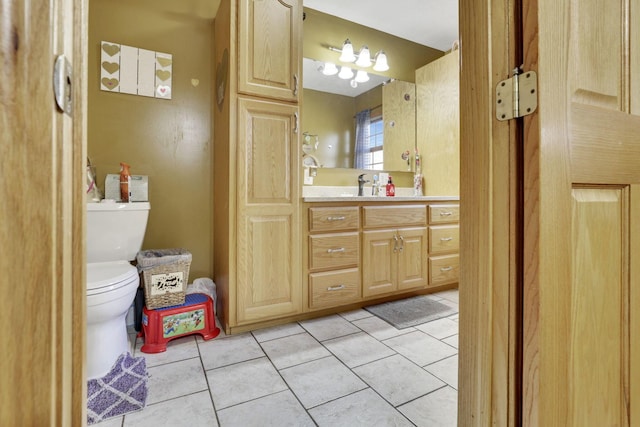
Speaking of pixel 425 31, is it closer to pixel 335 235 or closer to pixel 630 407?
pixel 335 235

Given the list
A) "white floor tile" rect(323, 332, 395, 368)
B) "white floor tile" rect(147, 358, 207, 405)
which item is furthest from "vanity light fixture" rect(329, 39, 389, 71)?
"white floor tile" rect(147, 358, 207, 405)

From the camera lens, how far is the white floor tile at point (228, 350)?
1.54 metres

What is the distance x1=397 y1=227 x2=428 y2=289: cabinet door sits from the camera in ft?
7.58

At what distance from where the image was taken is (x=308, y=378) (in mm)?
1394

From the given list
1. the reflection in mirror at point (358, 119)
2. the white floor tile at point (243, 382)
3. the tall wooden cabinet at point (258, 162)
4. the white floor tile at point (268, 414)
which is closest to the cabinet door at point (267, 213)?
the tall wooden cabinet at point (258, 162)

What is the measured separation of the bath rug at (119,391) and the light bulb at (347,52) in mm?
2675

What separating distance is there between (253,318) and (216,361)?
33 cm

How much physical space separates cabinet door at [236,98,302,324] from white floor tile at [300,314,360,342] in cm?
15

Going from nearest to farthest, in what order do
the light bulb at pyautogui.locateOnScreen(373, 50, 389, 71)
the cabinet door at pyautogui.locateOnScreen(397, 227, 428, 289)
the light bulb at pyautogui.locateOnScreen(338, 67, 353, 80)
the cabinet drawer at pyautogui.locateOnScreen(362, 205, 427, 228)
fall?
the cabinet drawer at pyautogui.locateOnScreen(362, 205, 427, 228) < the cabinet door at pyautogui.locateOnScreen(397, 227, 428, 289) < the light bulb at pyautogui.locateOnScreen(338, 67, 353, 80) < the light bulb at pyautogui.locateOnScreen(373, 50, 389, 71)

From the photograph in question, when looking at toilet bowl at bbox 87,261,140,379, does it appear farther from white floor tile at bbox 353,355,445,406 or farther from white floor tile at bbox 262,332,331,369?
white floor tile at bbox 353,355,445,406

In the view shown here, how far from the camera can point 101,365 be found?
54.9 inches

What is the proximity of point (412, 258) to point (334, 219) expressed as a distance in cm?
78

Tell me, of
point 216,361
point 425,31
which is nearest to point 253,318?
point 216,361

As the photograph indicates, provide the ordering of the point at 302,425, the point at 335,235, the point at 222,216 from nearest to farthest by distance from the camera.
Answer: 1. the point at 302,425
2. the point at 222,216
3. the point at 335,235
